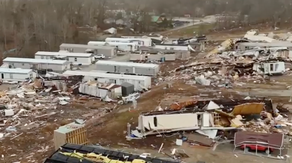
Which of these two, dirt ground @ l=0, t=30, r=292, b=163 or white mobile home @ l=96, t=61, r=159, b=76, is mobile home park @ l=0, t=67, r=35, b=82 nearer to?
white mobile home @ l=96, t=61, r=159, b=76

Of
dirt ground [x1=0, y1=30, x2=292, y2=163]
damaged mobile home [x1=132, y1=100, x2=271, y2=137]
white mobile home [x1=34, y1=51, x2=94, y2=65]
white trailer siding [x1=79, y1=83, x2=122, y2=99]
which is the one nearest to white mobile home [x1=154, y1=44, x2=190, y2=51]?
white mobile home [x1=34, y1=51, x2=94, y2=65]

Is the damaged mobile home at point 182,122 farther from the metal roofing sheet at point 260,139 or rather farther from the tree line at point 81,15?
the tree line at point 81,15

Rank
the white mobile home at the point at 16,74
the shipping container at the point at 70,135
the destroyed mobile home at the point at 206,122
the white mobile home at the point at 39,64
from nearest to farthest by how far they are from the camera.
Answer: the shipping container at the point at 70,135, the destroyed mobile home at the point at 206,122, the white mobile home at the point at 16,74, the white mobile home at the point at 39,64

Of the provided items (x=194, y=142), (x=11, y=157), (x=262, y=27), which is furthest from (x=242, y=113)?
(x=262, y=27)

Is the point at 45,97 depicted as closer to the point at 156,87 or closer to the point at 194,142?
the point at 156,87

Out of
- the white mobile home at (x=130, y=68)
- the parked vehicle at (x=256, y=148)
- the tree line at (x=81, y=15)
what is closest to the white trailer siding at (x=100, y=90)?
the white mobile home at (x=130, y=68)

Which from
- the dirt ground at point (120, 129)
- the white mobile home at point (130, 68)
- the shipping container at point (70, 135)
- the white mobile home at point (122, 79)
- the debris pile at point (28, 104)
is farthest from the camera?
the white mobile home at point (130, 68)
